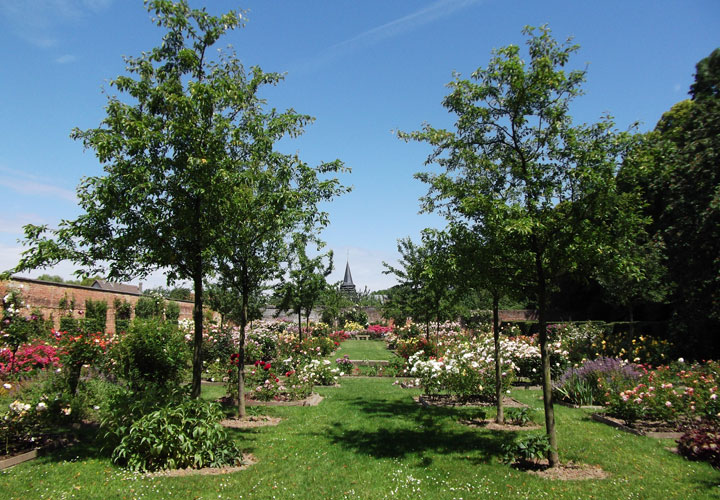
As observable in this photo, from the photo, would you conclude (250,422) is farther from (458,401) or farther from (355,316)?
(355,316)

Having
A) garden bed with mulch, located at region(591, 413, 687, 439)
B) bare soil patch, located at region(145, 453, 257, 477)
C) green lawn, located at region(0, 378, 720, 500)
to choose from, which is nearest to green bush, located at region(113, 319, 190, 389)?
green lawn, located at region(0, 378, 720, 500)

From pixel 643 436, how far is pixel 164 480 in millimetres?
7362

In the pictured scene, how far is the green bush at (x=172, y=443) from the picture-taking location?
18.0 ft

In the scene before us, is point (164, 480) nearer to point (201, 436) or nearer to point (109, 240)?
point (201, 436)

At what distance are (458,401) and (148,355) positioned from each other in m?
7.13

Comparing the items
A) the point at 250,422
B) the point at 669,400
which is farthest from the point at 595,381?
the point at 250,422

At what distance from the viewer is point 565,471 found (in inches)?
217

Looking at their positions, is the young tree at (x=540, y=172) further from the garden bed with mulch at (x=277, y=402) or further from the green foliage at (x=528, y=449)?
the garden bed with mulch at (x=277, y=402)

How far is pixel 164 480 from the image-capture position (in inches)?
201

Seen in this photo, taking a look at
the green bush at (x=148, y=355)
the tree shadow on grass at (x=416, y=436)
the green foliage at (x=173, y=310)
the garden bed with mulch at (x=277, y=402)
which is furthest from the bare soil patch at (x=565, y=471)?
the green foliage at (x=173, y=310)

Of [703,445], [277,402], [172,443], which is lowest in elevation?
[277,402]

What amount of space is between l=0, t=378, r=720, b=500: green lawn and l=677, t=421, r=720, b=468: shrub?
206 millimetres

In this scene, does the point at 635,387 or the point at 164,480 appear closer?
the point at 164,480

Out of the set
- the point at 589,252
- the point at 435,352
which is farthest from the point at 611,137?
the point at 435,352
